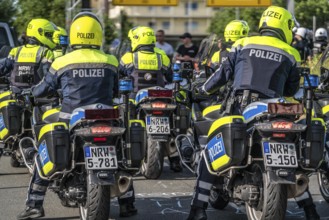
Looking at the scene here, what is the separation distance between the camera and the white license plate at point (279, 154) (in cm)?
730

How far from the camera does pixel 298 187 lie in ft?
24.7

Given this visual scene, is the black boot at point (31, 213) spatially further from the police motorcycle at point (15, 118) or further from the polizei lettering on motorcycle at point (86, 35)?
the police motorcycle at point (15, 118)

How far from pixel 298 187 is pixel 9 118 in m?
4.73

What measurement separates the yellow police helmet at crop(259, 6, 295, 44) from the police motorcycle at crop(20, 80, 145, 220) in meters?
1.34

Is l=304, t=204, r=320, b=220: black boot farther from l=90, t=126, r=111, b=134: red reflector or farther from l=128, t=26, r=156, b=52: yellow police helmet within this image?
l=128, t=26, r=156, b=52: yellow police helmet

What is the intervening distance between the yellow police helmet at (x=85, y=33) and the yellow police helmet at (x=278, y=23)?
1.41 metres

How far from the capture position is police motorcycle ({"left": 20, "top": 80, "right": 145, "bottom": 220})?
7.64m

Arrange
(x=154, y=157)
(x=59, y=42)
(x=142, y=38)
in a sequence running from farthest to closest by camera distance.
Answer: (x=59, y=42)
(x=142, y=38)
(x=154, y=157)

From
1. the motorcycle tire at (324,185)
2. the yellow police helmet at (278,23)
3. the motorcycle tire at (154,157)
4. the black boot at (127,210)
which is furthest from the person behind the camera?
the motorcycle tire at (154,157)

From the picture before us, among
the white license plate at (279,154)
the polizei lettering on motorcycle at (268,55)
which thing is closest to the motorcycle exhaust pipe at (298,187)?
the white license plate at (279,154)

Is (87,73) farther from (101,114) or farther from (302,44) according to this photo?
(302,44)

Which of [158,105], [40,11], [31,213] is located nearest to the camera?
[31,213]

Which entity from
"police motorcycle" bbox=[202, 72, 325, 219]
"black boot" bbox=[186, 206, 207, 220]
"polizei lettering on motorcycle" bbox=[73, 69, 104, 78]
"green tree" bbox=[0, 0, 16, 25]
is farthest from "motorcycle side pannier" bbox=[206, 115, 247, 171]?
"green tree" bbox=[0, 0, 16, 25]

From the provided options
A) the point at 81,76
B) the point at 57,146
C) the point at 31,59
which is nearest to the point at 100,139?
the point at 57,146
